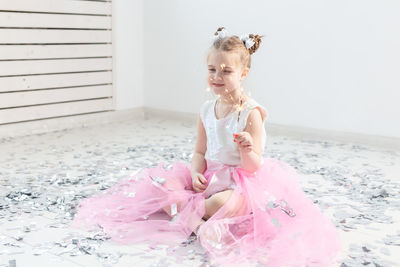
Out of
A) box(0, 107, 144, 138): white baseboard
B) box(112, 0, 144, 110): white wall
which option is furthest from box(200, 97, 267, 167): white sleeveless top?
box(112, 0, 144, 110): white wall

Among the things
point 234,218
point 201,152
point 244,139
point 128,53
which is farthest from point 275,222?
point 128,53

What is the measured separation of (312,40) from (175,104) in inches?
47.5

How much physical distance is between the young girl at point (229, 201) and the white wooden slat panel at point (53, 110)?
1.52m

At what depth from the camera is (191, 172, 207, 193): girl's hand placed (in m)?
1.65

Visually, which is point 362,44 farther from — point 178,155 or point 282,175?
point 282,175

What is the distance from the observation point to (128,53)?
3.82 m

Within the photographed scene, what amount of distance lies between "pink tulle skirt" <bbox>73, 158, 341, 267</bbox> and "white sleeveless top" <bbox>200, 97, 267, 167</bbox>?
3 cm

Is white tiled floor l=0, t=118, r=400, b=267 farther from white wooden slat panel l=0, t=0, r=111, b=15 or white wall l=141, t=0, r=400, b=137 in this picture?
white wooden slat panel l=0, t=0, r=111, b=15

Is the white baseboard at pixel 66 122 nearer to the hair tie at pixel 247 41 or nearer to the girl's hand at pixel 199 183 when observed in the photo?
the girl's hand at pixel 199 183

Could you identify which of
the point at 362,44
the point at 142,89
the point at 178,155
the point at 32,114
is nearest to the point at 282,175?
the point at 178,155

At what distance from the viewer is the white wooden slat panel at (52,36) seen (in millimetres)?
3021

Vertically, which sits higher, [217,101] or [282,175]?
[217,101]

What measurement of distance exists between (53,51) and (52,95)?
0.97ft

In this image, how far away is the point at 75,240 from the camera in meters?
1.52
